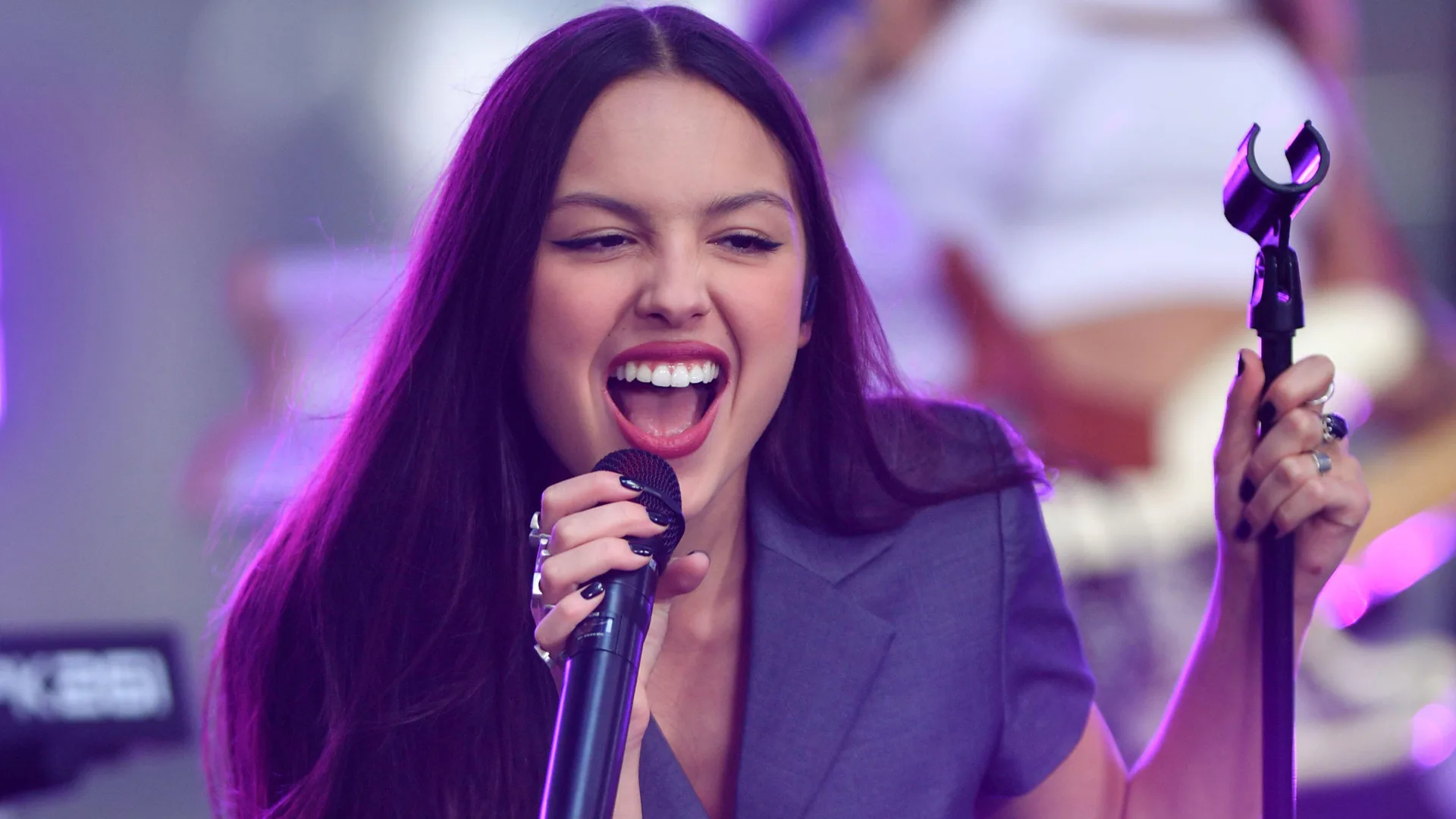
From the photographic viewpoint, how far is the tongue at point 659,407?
122 cm

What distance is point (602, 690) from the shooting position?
760 mm

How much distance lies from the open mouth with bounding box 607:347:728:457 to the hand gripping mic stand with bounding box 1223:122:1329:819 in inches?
18.9

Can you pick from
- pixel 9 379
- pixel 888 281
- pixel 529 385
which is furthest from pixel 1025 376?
pixel 9 379

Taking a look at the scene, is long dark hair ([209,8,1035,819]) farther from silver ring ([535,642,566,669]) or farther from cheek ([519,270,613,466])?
silver ring ([535,642,566,669])

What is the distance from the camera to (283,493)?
2840mm

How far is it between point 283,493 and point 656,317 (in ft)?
6.39

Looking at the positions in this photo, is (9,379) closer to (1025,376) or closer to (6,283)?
(6,283)

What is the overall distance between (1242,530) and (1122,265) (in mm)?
1703

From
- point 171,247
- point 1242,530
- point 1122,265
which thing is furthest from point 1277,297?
point 171,247

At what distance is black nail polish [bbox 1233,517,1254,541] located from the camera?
44.5 inches

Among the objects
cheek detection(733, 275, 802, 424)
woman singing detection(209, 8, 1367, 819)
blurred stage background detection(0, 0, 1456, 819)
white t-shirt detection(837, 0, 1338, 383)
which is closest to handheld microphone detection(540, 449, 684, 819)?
woman singing detection(209, 8, 1367, 819)

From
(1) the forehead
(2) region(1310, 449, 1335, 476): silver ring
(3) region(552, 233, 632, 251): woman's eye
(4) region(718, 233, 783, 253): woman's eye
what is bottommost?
(2) region(1310, 449, 1335, 476): silver ring

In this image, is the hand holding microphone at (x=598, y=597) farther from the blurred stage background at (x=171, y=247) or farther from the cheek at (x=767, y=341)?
the blurred stage background at (x=171, y=247)

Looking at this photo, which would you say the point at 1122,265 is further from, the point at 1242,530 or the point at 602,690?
the point at 602,690
